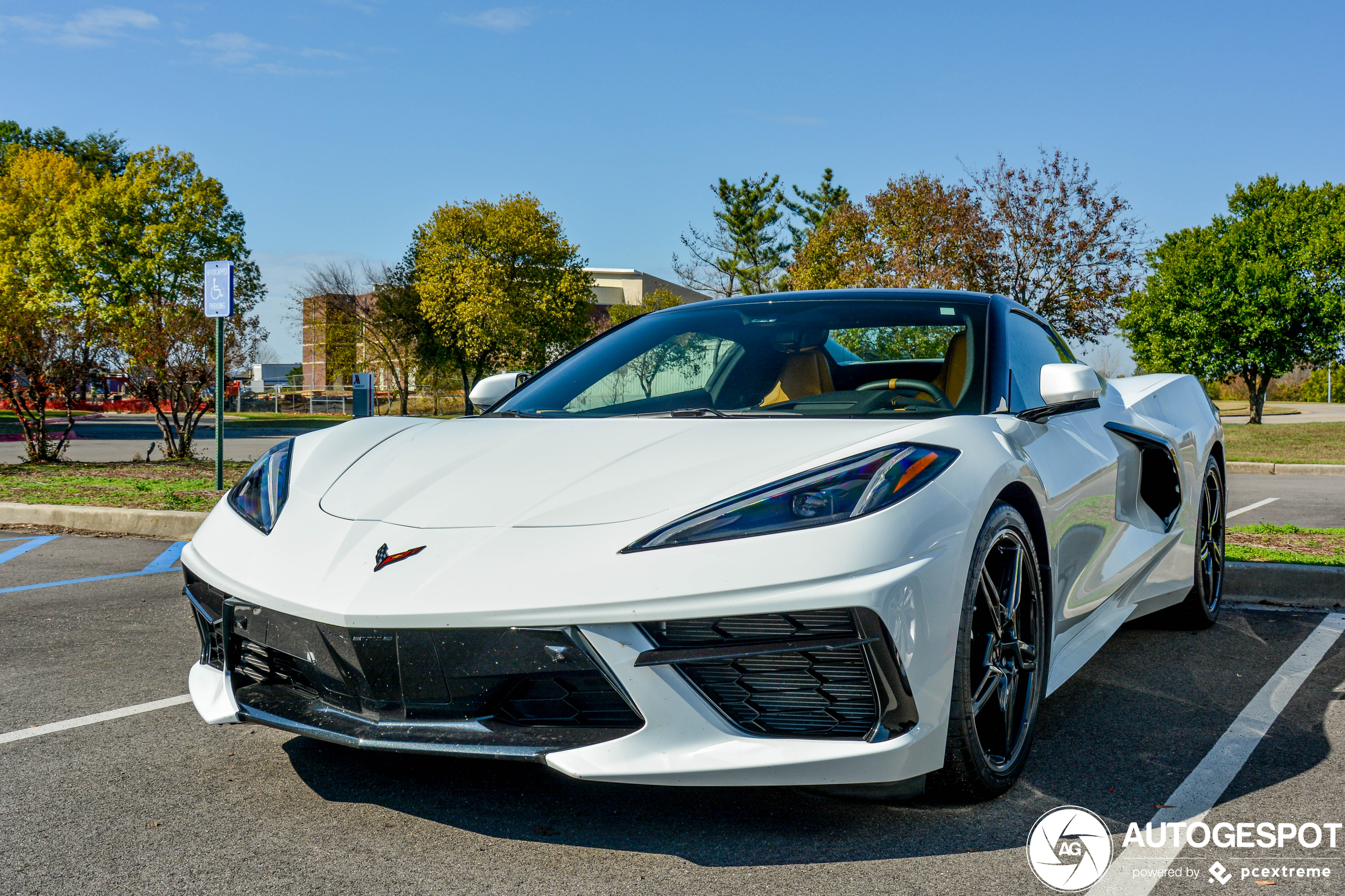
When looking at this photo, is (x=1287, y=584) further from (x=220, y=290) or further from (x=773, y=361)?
(x=220, y=290)

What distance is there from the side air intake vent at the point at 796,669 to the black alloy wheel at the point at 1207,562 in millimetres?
2804

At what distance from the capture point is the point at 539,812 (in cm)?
256

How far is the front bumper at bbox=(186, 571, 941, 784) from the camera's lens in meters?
2.17

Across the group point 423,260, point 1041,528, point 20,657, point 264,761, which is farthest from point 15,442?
point 423,260

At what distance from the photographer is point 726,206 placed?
58.4 m

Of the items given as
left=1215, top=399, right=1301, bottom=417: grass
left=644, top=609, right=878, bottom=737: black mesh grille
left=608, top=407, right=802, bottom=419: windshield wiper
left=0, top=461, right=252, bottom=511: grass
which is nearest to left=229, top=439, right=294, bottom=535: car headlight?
left=608, top=407, right=802, bottom=419: windshield wiper

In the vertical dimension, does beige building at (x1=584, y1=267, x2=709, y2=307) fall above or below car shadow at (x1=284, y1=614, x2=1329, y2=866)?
above

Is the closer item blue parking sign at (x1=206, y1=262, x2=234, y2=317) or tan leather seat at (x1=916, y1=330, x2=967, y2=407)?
tan leather seat at (x1=916, y1=330, x2=967, y2=407)

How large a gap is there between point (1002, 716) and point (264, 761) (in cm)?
197

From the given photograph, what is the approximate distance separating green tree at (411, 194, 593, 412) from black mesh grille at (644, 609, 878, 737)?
154 ft

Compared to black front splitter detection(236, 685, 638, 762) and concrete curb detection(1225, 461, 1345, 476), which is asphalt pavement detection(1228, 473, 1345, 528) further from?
black front splitter detection(236, 685, 638, 762)

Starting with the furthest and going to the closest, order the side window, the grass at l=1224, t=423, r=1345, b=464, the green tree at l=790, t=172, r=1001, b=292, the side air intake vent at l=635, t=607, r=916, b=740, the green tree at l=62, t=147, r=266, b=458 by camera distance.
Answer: the green tree at l=62, t=147, r=266, b=458 < the green tree at l=790, t=172, r=1001, b=292 < the grass at l=1224, t=423, r=1345, b=464 < the side window < the side air intake vent at l=635, t=607, r=916, b=740

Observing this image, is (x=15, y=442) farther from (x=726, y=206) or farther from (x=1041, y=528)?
(x=726, y=206)

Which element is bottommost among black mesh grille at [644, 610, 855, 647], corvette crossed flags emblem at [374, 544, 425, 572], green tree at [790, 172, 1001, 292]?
black mesh grille at [644, 610, 855, 647]
